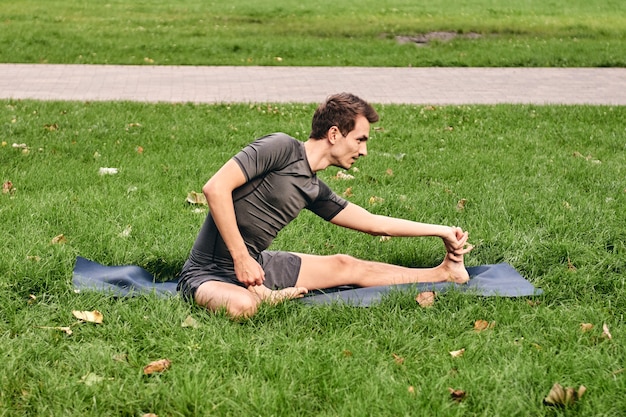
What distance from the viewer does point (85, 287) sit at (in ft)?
12.8

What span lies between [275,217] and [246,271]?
14.6 inches

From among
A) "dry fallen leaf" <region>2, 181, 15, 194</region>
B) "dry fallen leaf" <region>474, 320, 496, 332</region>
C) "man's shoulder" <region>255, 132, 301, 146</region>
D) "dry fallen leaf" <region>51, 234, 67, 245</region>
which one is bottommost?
"dry fallen leaf" <region>2, 181, 15, 194</region>

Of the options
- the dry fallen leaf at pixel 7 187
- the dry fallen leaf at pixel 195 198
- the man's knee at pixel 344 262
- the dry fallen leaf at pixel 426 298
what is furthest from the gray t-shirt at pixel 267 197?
the dry fallen leaf at pixel 7 187

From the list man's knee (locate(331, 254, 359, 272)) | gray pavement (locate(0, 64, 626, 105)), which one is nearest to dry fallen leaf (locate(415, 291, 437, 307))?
man's knee (locate(331, 254, 359, 272))

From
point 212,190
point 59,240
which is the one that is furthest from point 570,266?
point 59,240

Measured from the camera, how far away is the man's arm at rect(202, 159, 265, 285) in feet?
11.8

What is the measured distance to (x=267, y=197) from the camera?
3863 mm

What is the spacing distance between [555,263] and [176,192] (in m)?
2.63

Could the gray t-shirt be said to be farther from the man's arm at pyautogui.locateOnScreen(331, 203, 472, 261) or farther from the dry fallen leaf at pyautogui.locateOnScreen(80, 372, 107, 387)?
the dry fallen leaf at pyautogui.locateOnScreen(80, 372, 107, 387)

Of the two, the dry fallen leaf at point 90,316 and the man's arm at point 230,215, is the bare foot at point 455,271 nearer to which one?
the man's arm at point 230,215

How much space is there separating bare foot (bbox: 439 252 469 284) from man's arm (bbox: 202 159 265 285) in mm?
1067

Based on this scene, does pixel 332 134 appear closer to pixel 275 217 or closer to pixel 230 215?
pixel 275 217

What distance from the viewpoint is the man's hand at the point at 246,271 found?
12.0 feet

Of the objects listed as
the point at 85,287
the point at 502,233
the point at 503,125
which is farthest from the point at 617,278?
the point at 503,125
